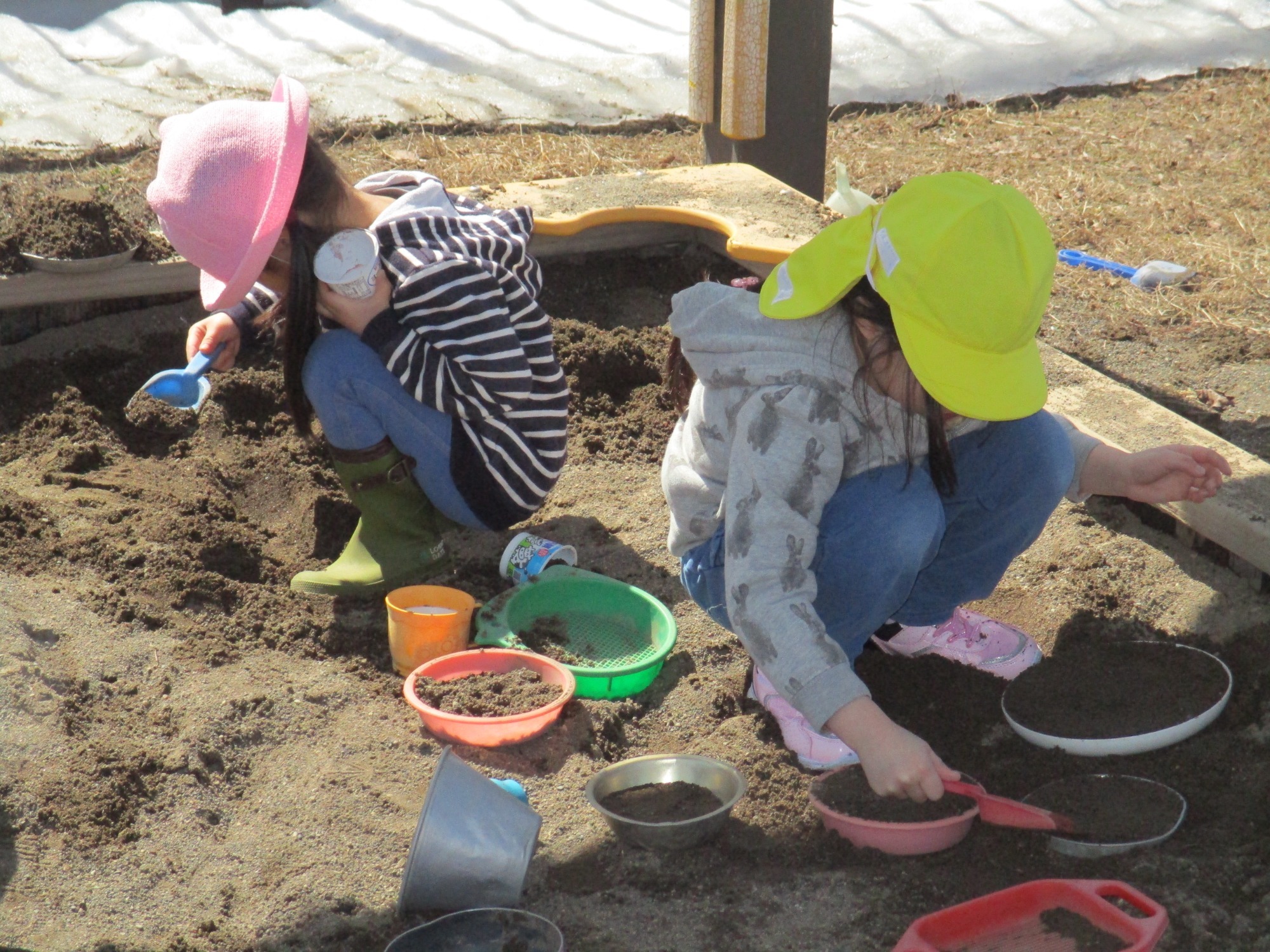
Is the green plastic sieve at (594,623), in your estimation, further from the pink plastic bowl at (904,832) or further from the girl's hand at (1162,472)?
the girl's hand at (1162,472)

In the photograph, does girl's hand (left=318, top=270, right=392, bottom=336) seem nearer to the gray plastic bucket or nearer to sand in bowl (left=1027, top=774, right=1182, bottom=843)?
the gray plastic bucket

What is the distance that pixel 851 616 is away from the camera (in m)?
2.05

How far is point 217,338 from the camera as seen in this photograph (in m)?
2.74

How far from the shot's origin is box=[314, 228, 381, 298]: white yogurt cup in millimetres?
2336

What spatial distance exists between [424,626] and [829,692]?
2.91 ft

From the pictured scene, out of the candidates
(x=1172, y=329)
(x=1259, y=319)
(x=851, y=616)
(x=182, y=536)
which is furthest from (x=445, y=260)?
(x=1259, y=319)

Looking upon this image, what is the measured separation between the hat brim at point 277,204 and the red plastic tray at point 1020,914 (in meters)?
1.58

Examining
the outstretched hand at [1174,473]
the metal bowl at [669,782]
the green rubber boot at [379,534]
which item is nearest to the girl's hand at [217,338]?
the green rubber boot at [379,534]

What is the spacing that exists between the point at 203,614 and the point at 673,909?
1.16m

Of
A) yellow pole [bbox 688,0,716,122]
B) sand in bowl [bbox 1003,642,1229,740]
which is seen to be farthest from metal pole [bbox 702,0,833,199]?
sand in bowl [bbox 1003,642,1229,740]

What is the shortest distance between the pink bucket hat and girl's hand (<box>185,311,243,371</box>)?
398 millimetres

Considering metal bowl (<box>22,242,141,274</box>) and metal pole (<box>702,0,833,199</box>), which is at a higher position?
metal pole (<box>702,0,833,199</box>)

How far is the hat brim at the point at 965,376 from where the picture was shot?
166 cm

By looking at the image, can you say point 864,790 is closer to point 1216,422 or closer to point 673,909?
point 673,909
